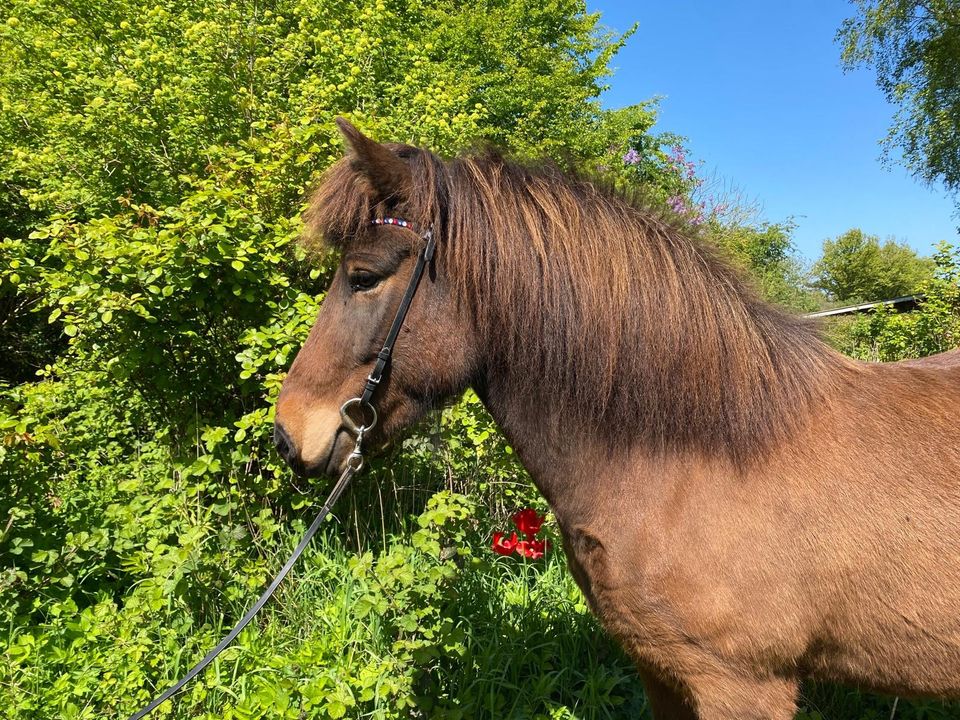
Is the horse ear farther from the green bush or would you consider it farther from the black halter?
the green bush

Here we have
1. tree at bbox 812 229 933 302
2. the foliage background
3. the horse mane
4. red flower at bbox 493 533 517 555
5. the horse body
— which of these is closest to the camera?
the horse body

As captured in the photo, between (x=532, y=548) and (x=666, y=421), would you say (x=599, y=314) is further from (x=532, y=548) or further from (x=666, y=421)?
(x=532, y=548)

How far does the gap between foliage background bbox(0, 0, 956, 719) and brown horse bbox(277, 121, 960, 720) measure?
48 centimetres

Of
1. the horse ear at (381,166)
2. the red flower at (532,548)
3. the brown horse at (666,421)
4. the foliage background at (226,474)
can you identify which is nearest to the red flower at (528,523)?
the red flower at (532,548)

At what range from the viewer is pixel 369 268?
1544 millimetres

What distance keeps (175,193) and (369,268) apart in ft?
10.8

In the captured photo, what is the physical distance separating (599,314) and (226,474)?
104 inches

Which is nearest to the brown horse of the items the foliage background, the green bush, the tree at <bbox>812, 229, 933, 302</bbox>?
the foliage background

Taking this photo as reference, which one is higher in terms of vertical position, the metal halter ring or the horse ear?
the horse ear

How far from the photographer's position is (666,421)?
157 centimetres

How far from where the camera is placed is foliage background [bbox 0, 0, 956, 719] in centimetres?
237

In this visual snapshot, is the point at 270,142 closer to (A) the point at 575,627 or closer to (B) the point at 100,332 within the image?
(B) the point at 100,332

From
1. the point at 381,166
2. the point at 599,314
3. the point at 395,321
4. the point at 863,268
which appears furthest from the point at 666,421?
the point at 863,268

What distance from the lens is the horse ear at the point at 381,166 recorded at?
1461 mm
